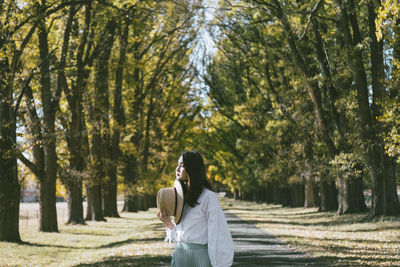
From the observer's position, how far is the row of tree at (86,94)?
1644 centimetres

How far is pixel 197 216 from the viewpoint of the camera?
4215mm

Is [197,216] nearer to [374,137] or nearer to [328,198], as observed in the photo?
[374,137]

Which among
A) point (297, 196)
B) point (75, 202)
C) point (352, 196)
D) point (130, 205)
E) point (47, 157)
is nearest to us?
point (47, 157)

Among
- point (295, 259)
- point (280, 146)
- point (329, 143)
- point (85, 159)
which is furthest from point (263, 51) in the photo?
point (295, 259)

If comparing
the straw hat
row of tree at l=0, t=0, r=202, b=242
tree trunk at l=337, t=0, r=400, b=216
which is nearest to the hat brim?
the straw hat

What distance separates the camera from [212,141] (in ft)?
195

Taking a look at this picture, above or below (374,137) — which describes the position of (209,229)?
below

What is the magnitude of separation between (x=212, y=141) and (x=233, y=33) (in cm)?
2928

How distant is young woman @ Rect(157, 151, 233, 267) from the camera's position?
411cm

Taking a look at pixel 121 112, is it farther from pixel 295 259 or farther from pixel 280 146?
pixel 295 259

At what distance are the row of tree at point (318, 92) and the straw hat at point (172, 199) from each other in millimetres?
6545

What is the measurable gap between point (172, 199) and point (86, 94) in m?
23.8

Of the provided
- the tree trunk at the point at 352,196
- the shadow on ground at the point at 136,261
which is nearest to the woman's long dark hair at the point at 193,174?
the shadow on ground at the point at 136,261

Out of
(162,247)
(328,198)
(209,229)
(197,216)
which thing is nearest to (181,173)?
(197,216)
